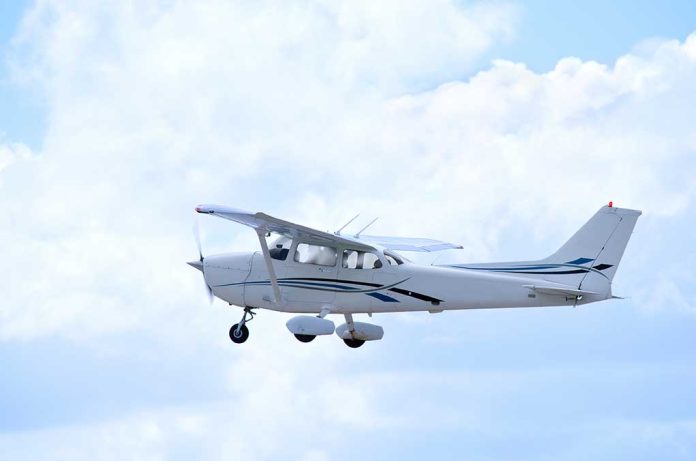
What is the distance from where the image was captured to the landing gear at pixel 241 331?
3042 centimetres

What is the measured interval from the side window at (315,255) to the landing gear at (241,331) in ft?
4.50

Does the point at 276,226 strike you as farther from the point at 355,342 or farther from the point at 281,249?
the point at 355,342

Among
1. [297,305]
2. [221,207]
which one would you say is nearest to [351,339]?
[297,305]

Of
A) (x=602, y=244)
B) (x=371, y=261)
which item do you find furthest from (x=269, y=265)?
(x=602, y=244)

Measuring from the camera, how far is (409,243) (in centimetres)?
3253

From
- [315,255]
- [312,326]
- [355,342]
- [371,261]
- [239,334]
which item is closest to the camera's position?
[312,326]

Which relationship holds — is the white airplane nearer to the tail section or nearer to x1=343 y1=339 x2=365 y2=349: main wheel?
the tail section

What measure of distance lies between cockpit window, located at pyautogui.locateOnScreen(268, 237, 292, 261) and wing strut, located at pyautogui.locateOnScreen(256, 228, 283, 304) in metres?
0.27

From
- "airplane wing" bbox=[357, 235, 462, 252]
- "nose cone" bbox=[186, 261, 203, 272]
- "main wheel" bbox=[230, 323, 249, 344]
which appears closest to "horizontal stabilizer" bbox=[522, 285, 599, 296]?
"airplane wing" bbox=[357, 235, 462, 252]

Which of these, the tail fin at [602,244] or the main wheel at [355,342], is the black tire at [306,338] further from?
the tail fin at [602,244]

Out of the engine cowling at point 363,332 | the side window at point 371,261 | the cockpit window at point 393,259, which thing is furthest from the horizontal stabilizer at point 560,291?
the engine cowling at point 363,332

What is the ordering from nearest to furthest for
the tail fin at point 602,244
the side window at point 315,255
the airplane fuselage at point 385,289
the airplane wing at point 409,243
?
1. the tail fin at point 602,244
2. the airplane fuselage at point 385,289
3. the side window at point 315,255
4. the airplane wing at point 409,243

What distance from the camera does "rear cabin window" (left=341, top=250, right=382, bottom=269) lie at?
29656 millimetres

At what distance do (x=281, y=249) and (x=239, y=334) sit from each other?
166cm
